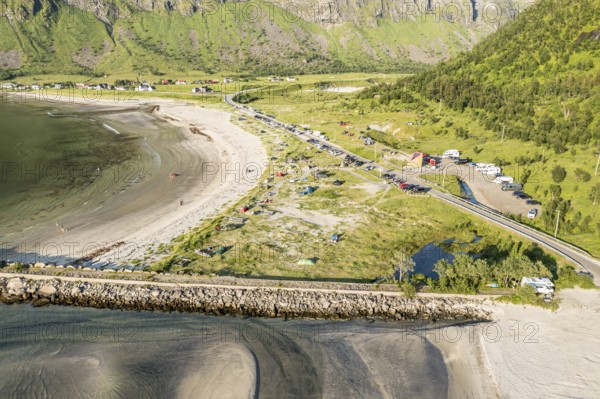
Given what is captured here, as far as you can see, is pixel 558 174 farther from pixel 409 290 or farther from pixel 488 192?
pixel 409 290

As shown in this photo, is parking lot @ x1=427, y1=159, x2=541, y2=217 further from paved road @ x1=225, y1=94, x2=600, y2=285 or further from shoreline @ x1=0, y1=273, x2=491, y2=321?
shoreline @ x1=0, y1=273, x2=491, y2=321

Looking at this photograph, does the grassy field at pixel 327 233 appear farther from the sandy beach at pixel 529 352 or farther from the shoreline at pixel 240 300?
the sandy beach at pixel 529 352

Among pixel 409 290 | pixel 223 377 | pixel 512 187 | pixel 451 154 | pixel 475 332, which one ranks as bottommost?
pixel 223 377

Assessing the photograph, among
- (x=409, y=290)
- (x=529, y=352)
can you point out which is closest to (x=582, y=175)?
(x=529, y=352)

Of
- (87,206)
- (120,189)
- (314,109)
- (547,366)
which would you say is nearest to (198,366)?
(547,366)

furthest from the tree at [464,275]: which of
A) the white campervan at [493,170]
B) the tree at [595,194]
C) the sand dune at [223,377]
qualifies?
the white campervan at [493,170]

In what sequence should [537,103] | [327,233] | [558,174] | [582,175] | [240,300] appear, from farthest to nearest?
[537,103], [558,174], [582,175], [327,233], [240,300]

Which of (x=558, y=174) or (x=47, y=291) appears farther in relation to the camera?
(x=558, y=174)
